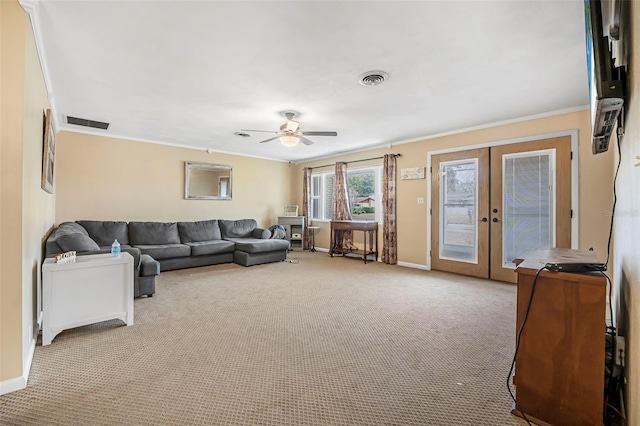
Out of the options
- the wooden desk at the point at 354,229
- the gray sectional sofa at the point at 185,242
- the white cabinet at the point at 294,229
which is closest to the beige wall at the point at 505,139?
the wooden desk at the point at 354,229

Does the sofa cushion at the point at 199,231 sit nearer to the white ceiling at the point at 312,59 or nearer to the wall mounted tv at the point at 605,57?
the white ceiling at the point at 312,59

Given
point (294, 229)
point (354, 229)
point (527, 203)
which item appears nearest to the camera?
point (527, 203)

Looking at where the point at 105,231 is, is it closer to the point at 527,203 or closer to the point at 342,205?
the point at 342,205

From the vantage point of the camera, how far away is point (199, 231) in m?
5.78

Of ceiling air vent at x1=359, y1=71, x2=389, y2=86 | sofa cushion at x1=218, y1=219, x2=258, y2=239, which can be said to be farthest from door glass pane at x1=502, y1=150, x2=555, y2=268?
sofa cushion at x1=218, y1=219, x2=258, y2=239

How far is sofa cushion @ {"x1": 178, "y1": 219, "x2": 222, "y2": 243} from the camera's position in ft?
18.4

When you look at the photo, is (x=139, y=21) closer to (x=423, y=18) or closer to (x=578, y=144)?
(x=423, y=18)

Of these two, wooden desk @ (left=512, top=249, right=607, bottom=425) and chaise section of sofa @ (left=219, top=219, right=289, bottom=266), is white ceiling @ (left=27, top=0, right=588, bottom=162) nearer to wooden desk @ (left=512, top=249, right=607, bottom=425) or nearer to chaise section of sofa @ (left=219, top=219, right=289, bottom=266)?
wooden desk @ (left=512, top=249, right=607, bottom=425)

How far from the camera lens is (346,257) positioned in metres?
6.40

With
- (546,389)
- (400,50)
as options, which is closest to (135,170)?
(400,50)

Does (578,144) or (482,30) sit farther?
(578,144)

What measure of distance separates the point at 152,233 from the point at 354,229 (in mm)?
3861

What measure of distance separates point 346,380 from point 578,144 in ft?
13.4

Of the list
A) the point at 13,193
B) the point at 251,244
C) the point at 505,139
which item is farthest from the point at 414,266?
the point at 13,193
